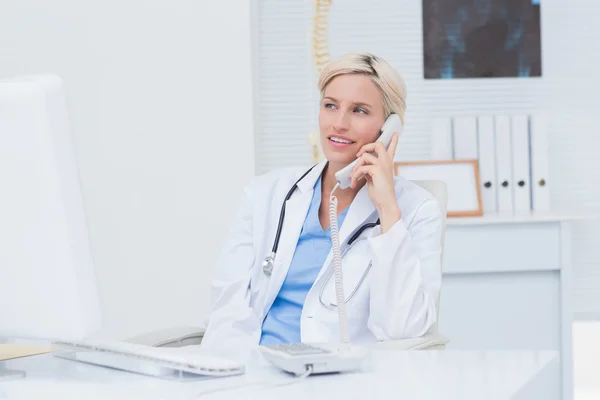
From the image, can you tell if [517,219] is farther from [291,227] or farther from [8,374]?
[8,374]

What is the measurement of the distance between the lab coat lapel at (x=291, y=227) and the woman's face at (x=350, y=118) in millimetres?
116

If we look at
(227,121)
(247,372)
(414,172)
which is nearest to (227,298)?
(247,372)

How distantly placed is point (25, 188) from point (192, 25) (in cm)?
241

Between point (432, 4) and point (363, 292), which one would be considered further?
point (432, 4)

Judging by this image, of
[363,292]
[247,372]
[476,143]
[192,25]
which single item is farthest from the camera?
[476,143]

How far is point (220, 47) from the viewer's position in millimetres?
3492

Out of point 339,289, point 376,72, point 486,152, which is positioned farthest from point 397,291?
point 486,152

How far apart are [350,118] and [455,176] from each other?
144cm

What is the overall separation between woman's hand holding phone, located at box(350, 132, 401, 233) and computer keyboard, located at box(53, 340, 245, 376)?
885 millimetres

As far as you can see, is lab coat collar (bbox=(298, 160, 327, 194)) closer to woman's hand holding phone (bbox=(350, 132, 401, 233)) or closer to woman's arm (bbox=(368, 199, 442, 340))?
woman's hand holding phone (bbox=(350, 132, 401, 233))

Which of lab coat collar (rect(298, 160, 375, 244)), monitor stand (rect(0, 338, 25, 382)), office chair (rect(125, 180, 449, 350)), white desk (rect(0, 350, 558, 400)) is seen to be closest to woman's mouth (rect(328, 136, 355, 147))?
lab coat collar (rect(298, 160, 375, 244))

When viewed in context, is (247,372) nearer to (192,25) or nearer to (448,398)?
(448,398)

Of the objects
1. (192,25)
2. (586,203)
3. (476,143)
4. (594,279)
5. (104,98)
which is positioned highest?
(192,25)

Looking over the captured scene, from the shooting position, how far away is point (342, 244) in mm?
2215
